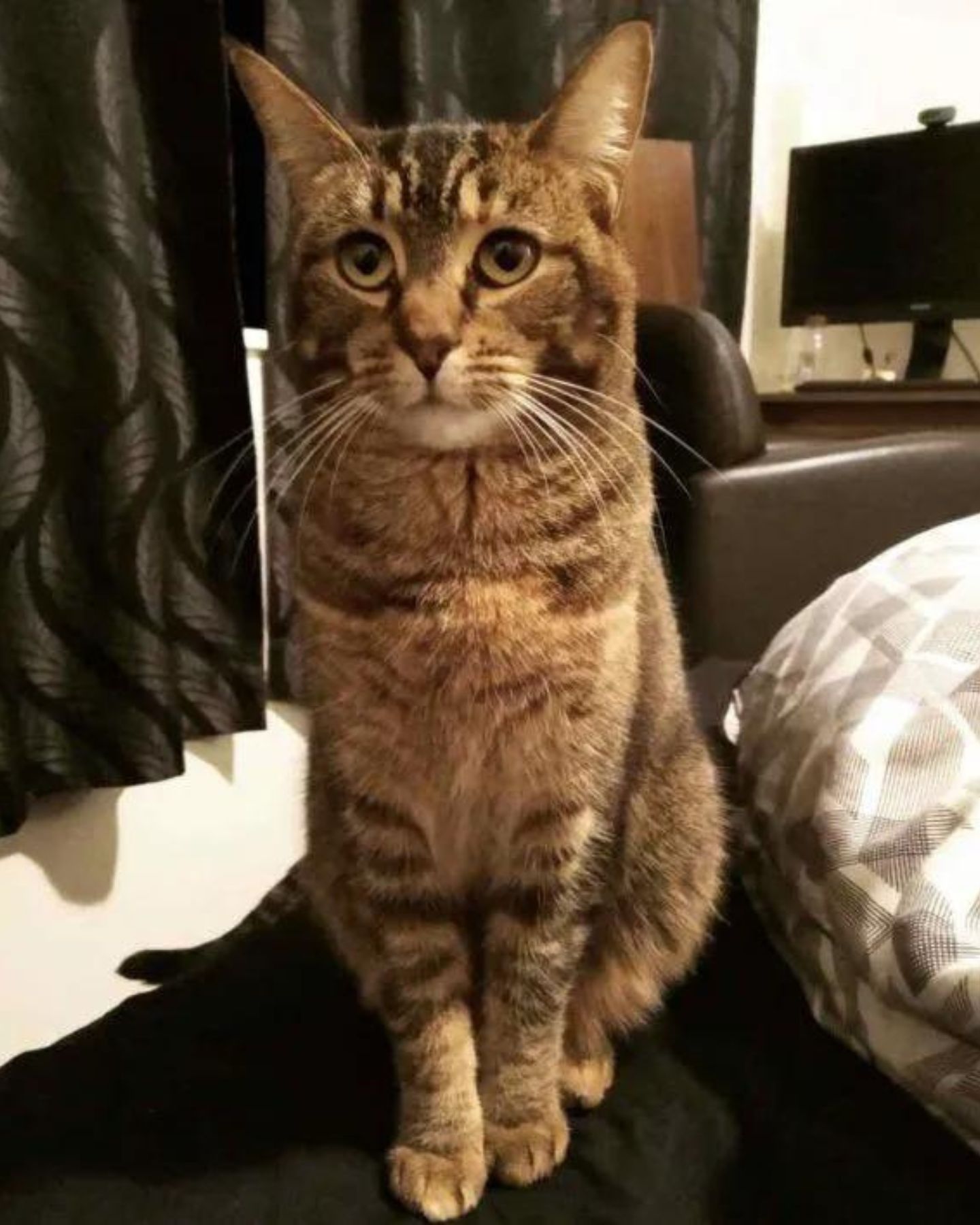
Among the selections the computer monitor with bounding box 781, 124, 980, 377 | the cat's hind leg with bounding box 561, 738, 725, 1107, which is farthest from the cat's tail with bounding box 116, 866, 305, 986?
the computer monitor with bounding box 781, 124, 980, 377

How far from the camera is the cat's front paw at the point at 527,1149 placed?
2.55 feet

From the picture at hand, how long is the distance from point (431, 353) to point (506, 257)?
112 mm

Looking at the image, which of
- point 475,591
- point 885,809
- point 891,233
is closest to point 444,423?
point 475,591

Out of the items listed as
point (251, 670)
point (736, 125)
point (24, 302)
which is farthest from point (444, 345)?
point (736, 125)

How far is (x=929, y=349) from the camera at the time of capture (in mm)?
2406

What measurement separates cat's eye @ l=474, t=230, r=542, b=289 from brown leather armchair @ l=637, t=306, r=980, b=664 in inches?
25.2

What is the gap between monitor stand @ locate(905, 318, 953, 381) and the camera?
2.38 meters

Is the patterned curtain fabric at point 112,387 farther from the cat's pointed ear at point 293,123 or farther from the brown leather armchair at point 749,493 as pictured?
the brown leather armchair at point 749,493

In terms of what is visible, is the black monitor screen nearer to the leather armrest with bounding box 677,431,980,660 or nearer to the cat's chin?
the leather armrest with bounding box 677,431,980,660

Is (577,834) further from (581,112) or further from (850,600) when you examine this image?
(581,112)

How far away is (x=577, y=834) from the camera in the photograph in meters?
0.84

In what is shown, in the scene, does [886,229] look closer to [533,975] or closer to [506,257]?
[506,257]

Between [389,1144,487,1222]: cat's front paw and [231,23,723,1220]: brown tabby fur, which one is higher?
[231,23,723,1220]: brown tabby fur

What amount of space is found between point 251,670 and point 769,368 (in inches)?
70.0
